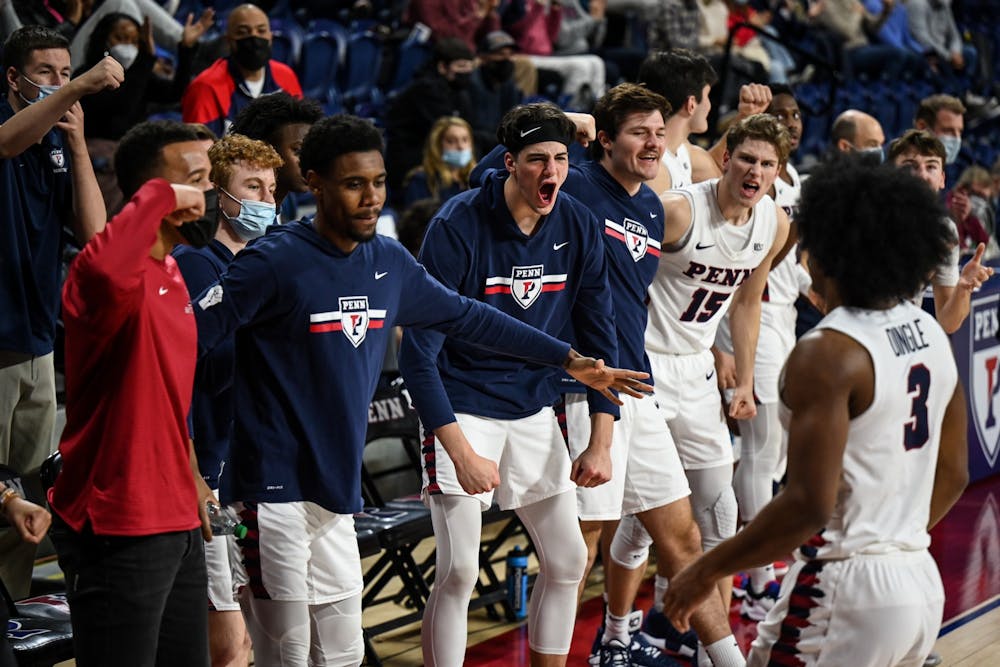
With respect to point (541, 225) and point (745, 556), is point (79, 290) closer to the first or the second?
point (745, 556)

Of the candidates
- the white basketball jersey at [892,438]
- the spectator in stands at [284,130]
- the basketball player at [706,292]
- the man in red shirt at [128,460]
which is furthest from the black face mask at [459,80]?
the white basketball jersey at [892,438]

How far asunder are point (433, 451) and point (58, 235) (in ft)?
5.84

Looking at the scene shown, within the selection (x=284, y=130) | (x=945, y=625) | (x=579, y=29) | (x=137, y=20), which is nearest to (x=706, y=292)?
(x=284, y=130)

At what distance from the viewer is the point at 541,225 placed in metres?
4.52

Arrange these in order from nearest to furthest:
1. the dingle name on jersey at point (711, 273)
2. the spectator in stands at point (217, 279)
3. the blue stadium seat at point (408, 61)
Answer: the spectator in stands at point (217, 279) → the dingle name on jersey at point (711, 273) → the blue stadium seat at point (408, 61)

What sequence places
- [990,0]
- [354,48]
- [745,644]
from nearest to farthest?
[745,644] → [354,48] → [990,0]

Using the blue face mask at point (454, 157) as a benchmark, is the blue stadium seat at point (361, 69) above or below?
above

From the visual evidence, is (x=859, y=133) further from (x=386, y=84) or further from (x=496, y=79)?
(x=386, y=84)

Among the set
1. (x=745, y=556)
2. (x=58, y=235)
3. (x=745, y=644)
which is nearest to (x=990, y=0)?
(x=745, y=644)

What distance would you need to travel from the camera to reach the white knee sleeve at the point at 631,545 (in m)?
5.22

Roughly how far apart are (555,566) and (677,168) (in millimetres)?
2064

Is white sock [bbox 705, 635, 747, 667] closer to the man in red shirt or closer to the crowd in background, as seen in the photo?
the crowd in background

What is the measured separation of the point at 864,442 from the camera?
9.37 ft

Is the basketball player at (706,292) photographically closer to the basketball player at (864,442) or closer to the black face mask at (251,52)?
the basketball player at (864,442)
